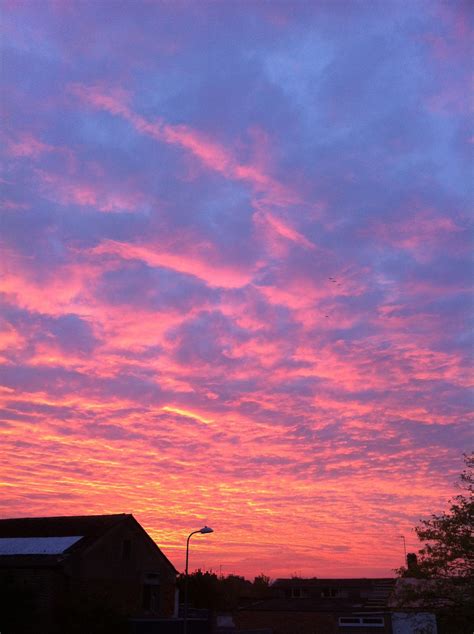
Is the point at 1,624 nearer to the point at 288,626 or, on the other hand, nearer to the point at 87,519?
the point at 87,519

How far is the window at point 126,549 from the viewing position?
177ft

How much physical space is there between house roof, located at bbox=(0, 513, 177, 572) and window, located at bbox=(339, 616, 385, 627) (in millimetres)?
21629

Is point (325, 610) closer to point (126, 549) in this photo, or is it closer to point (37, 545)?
point (126, 549)

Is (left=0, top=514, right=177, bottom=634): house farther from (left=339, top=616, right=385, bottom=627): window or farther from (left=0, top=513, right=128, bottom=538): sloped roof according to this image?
(left=339, top=616, right=385, bottom=627): window

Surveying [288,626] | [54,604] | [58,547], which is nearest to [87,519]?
[58,547]

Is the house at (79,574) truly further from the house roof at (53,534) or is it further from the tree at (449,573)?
the tree at (449,573)

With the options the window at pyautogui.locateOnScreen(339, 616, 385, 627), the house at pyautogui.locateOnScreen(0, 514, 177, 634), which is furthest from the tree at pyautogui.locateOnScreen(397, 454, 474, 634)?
the window at pyautogui.locateOnScreen(339, 616, 385, 627)

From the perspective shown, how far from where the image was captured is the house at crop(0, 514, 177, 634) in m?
43.8

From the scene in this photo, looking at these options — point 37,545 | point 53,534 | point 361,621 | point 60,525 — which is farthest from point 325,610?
point 37,545

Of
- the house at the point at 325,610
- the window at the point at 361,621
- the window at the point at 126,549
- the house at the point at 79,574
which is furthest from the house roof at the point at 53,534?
the window at the point at 361,621

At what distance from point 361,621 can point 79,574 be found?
34.3 meters

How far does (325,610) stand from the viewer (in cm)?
6919

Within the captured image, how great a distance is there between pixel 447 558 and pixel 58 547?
107 ft

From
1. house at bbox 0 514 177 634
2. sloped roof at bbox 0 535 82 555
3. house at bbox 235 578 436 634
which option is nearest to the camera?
house at bbox 0 514 177 634
